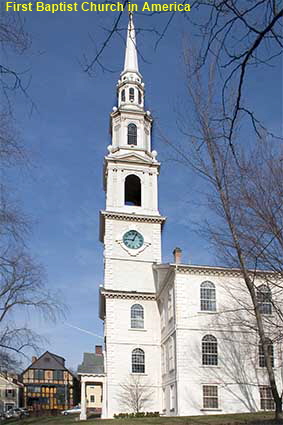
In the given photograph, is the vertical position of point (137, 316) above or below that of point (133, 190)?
below

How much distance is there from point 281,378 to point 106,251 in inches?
676

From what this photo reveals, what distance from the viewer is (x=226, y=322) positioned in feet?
119

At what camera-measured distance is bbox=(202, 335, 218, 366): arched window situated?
116ft

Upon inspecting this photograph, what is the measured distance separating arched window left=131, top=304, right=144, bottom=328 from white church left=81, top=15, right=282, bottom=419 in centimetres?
8

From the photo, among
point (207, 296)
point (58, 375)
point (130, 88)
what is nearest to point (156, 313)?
point (207, 296)

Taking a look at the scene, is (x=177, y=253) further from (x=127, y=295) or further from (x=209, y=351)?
(x=209, y=351)

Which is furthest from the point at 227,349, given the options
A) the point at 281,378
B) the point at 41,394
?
the point at 41,394

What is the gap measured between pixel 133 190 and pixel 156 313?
1269cm

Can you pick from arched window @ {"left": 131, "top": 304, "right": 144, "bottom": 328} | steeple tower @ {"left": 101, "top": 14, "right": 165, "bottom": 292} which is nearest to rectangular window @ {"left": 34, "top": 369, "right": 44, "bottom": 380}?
steeple tower @ {"left": 101, "top": 14, "right": 165, "bottom": 292}

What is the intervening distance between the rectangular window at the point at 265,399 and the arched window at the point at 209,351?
11.1 feet

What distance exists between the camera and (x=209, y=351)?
3569cm

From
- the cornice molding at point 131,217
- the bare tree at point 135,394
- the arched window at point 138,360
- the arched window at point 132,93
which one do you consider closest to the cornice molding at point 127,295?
the arched window at point 138,360

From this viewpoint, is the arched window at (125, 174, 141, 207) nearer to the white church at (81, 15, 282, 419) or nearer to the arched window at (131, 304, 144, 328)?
the white church at (81, 15, 282, 419)

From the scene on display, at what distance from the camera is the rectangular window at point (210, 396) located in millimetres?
34469
